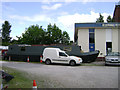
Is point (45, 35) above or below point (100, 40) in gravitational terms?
above

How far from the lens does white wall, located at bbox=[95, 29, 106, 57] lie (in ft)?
72.1

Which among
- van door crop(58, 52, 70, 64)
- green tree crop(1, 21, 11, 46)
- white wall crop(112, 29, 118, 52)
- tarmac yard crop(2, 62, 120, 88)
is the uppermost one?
green tree crop(1, 21, 11, 46)

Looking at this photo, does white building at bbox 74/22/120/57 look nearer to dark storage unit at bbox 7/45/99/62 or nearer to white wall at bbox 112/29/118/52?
white wall at bbox 112/29/118/52

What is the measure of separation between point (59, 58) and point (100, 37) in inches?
396

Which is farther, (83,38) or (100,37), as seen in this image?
(83,38)

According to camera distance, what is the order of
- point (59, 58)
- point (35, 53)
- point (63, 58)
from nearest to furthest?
point (63, 58) → point (59, 58) → point (35, 53)

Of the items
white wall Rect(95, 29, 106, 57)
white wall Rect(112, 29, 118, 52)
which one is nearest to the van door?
white wall Rect(95, 29, 106, 57)

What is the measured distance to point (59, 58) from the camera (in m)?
15.5

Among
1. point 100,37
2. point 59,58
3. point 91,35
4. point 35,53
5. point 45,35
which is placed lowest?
point 59,58

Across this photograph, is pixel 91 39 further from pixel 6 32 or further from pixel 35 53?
pixel 6 32

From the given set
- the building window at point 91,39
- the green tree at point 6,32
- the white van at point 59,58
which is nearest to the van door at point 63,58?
the white van at point 59,58

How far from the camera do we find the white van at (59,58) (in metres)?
14.8

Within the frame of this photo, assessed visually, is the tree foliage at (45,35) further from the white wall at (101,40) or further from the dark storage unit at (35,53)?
the dark storage unit at (35,53)

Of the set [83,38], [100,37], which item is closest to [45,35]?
[83,38]
